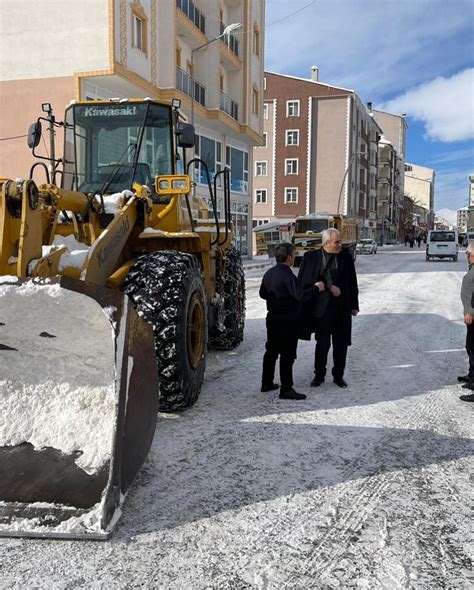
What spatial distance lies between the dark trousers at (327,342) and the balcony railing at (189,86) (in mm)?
16342

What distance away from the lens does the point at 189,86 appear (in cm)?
2180

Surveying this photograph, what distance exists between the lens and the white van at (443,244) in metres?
30.0

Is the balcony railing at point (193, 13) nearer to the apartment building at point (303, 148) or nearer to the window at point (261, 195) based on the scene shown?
the apartment building at point (303, 148)

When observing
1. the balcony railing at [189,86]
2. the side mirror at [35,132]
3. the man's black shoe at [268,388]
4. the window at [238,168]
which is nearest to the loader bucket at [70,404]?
the man's black shoe at [268,388]

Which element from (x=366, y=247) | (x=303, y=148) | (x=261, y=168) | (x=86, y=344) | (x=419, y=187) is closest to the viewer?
(x=86, y=344)

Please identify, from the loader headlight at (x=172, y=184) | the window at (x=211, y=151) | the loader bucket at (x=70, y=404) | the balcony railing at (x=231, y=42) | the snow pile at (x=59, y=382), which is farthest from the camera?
the balcony railing at (x=231, y=42)

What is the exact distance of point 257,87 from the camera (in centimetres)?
2972

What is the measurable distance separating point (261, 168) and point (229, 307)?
48431 millimetres

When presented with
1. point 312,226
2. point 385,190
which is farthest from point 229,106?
point 385,190

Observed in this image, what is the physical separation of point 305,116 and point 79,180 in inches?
1959

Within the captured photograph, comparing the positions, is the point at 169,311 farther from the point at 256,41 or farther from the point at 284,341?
the point at 256,41

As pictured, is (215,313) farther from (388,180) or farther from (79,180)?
(388,180)

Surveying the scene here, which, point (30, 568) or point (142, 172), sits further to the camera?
point (142, 172)

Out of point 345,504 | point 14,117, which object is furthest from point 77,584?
point 14,117
